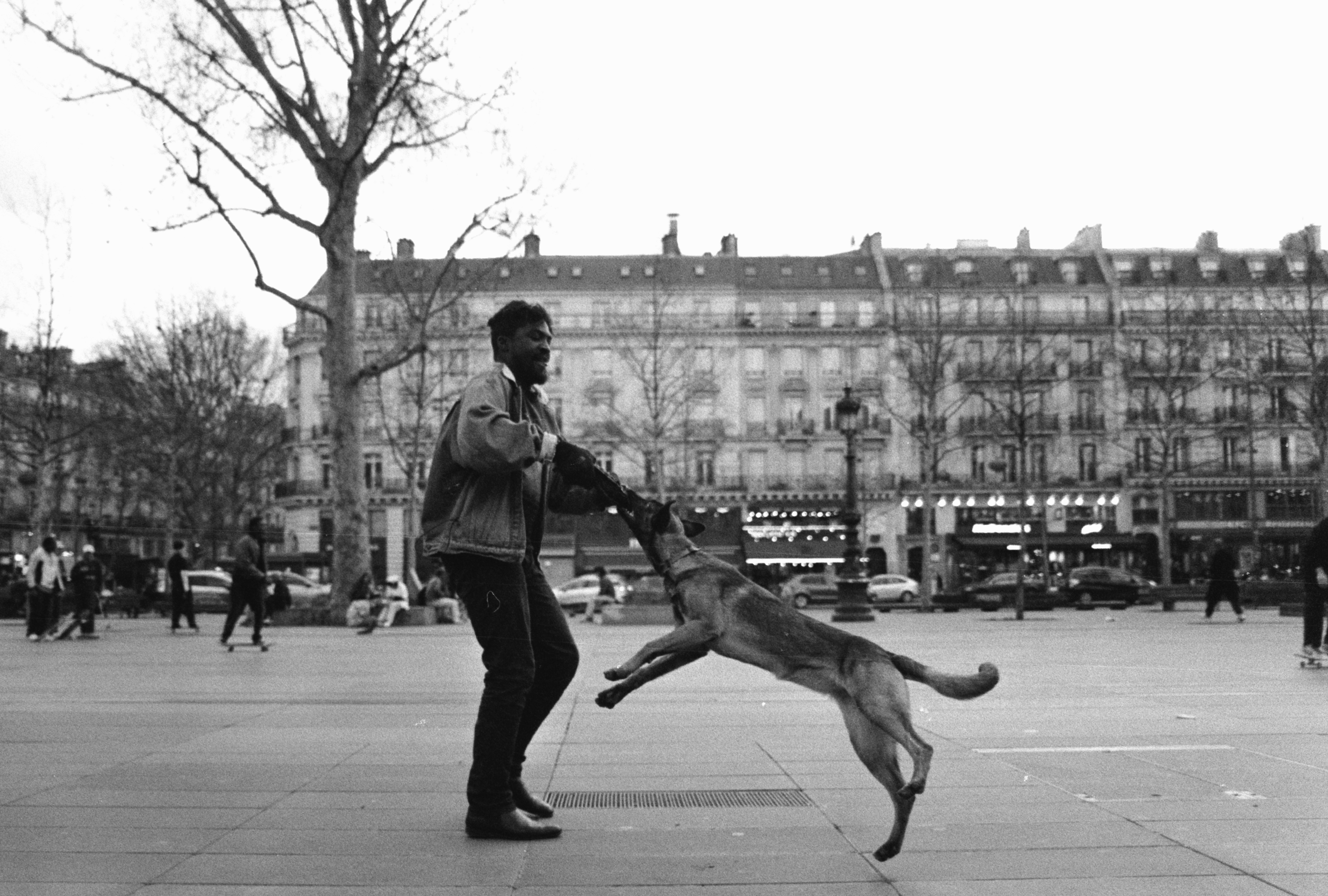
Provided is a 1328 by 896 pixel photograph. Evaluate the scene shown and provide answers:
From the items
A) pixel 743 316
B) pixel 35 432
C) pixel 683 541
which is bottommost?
pixel 683 541

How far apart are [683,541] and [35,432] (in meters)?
38.6

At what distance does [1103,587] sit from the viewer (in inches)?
1716

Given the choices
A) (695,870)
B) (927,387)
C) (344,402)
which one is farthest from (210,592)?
(695,870)

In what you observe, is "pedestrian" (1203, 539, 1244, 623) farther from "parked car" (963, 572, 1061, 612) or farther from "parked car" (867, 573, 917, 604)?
"parked car" (867, 573, 917, 604)

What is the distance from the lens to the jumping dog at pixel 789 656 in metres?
4.46

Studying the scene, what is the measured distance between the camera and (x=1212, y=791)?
19.3 feet

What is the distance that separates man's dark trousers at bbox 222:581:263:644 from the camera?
702 inches

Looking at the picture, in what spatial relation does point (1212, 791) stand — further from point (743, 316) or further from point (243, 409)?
point (743, 316)

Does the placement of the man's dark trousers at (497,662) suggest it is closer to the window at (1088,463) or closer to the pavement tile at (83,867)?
the pavement tile at (83,867)

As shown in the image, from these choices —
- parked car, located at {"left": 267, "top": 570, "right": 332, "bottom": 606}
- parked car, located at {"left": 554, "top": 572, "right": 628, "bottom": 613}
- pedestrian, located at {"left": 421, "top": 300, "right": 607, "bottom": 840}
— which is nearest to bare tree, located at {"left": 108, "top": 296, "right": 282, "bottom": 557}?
parked car, located at {"left": 267, "top": 570, "right": 332, "bottom": 606}

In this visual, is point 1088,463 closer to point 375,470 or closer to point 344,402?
point 375,470

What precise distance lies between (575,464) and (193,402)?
5252 centimetres

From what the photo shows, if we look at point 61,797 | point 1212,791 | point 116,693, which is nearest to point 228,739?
point 61,797

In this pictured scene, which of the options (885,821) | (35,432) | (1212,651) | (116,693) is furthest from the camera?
(35,432)
